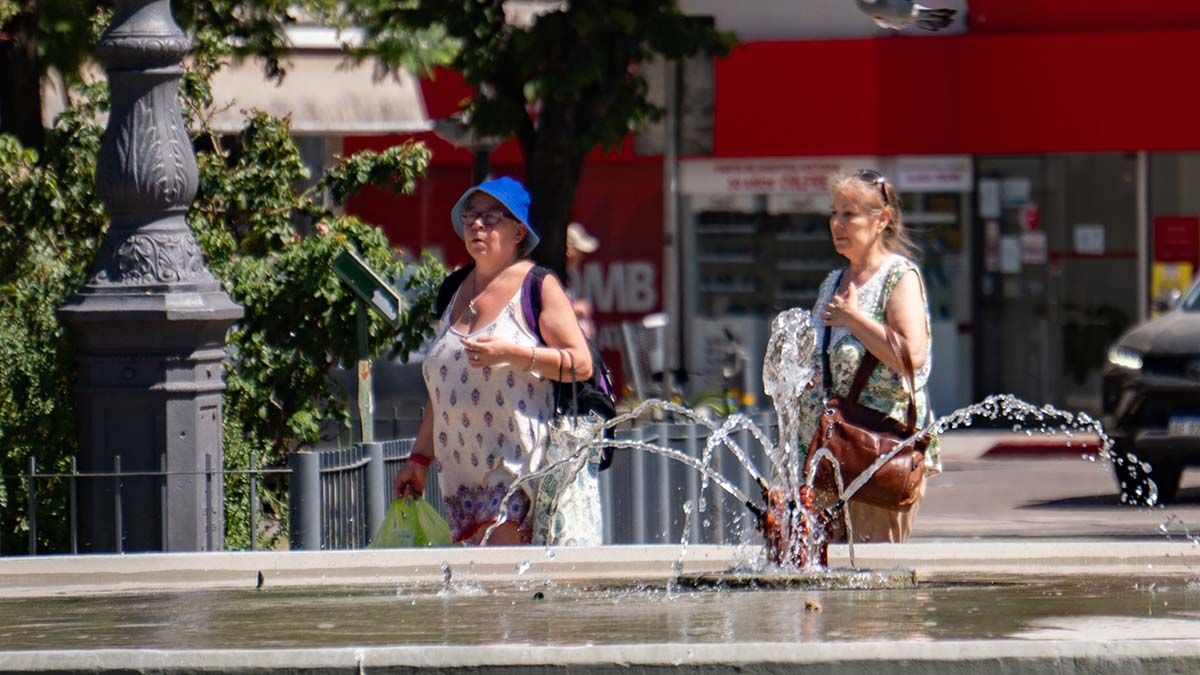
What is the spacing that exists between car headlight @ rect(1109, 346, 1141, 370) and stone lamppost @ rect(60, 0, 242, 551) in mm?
7230

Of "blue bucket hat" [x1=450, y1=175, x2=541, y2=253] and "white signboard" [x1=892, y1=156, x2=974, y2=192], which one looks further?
"white signboard" [x1=892, y1=156, x2=974, y2=192]

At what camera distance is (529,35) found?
54.6 ft

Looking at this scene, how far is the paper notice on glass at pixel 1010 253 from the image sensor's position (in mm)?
20641

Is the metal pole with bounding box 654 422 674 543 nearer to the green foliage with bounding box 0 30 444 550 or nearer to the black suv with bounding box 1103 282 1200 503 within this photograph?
the green foliage with bounding box 0 30 444 550

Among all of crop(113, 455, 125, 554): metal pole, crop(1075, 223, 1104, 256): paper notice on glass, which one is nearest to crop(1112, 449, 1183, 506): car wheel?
crop(1075, 223, 1104, 256): paper notice on glass

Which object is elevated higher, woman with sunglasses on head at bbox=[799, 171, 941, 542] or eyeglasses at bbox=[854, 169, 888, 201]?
eyeglasses at bbox=[854, 169, 888, 201]

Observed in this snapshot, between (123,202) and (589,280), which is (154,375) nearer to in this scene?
(123,202)

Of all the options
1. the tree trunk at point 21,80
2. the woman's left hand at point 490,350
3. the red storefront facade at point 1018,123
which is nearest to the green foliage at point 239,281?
the tree trunk at point 21,80

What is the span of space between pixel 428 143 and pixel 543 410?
15681 mm

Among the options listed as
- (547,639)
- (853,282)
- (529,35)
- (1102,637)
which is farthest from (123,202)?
(529,35)

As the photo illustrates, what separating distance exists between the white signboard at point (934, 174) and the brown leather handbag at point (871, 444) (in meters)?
14.0

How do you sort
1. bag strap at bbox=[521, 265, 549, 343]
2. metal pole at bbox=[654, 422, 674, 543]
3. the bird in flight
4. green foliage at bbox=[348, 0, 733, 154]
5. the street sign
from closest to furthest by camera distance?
1. bag strap at bbox=[521, 265, 549, 343]
2. the street sign
3. metal pole at bbox=[654, 422, 674, 543]
4. the bird in flight
5. green foliage at bbox=[348, 0, 733, 154]

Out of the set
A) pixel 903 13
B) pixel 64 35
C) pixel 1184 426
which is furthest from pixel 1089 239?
pixel 64 35

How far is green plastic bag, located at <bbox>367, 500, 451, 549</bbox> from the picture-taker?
22.9 feet
